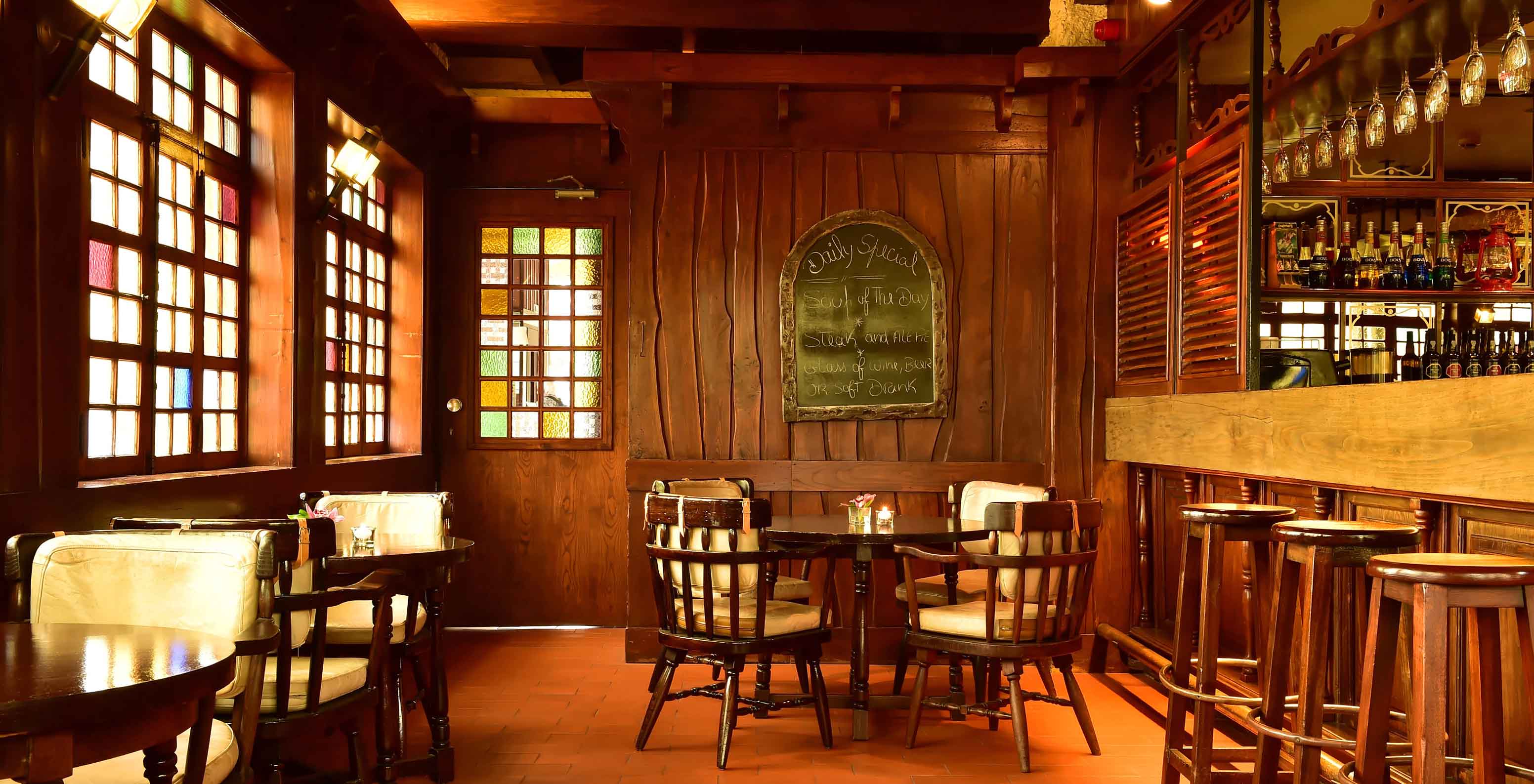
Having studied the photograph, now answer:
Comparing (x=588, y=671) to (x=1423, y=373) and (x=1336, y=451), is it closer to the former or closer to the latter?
(x=1336, y=451)

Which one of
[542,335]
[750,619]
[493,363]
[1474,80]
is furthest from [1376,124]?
[493,363]

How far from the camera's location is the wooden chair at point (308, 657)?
111 inches

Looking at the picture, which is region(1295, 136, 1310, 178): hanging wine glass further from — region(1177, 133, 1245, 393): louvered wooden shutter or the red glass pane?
the red glass pane

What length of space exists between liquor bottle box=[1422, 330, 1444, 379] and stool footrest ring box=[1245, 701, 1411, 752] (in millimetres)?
2645

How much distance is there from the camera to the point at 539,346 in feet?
22.3

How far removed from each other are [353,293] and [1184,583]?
170 inches

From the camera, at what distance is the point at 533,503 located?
22.1 ft

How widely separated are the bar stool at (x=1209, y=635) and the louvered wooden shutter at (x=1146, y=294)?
2084mm

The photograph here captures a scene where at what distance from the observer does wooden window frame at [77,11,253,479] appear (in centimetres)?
346

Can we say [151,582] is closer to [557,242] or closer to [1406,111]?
[1406,111]

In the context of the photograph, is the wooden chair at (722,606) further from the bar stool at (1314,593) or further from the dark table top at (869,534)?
the bar stool at (1314,593)

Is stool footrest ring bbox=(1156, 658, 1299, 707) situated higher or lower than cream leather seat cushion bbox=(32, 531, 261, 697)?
lower

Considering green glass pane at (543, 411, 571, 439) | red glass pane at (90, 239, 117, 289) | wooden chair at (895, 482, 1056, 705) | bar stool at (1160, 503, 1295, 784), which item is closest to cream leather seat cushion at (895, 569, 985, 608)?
wooden chair at (895, 482, 1056, 705)

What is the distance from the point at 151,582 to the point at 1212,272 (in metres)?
3.89
